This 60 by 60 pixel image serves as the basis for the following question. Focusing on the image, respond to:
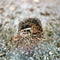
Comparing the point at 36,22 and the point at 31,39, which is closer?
the point at 31,39

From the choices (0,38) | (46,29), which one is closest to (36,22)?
(46,29)

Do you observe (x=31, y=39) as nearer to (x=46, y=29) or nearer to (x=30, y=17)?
(x=46, y=29)

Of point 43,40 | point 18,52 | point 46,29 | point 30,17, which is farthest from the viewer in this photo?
point 30,17

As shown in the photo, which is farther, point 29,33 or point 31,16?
point 31,16
